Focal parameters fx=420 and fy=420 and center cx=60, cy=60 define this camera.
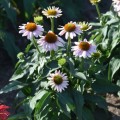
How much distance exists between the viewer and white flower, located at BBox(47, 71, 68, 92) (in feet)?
10.1

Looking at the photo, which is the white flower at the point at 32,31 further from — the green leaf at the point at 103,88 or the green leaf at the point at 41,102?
the green leaf at the point at 103,88

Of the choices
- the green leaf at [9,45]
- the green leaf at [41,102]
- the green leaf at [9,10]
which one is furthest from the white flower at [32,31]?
the green leaf at [9,10]

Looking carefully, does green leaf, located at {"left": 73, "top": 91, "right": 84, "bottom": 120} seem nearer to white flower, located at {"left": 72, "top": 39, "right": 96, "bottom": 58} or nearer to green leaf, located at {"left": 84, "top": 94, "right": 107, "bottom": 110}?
green leaf, located at {"left": 84, "top": 94, "right": 107, "bottom": 110}

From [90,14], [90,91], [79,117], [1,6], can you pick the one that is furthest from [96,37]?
[90,14]

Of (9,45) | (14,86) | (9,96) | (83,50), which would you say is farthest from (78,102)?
(9,45)

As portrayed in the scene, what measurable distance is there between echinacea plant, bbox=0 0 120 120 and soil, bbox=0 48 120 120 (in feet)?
1.51

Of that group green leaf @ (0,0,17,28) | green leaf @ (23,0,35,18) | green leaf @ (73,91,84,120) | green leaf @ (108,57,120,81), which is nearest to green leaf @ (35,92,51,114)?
green leaf @ (73,91,84,120)

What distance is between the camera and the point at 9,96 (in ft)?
13.9

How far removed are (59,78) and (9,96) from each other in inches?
50.9

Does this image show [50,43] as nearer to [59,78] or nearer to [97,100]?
[59,78]

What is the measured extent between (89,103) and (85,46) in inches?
21.8

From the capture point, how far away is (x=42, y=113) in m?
3.15

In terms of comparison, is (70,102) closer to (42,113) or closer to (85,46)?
(42,113)

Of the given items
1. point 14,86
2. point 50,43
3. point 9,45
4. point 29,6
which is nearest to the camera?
point 50,43
